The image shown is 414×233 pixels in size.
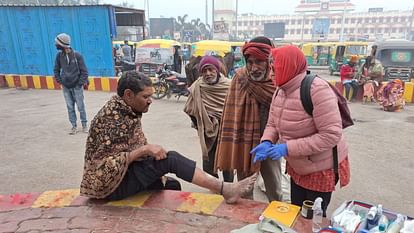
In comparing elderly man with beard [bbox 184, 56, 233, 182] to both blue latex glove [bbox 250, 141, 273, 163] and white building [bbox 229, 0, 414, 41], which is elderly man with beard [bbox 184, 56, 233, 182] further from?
white building [bbox 229, 0, 414, 41]

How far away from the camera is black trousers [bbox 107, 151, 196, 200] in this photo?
220 cm

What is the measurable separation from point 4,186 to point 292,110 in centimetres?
337

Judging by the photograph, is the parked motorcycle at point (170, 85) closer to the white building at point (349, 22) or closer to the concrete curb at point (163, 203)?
the concrete curb at point (163, 203)

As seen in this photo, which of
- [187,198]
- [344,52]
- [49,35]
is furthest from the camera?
[344,52]

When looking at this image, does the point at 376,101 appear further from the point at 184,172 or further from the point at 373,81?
the point at 184,172

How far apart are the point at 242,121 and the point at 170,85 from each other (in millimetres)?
6982

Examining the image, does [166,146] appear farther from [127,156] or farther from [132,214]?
[127,156]

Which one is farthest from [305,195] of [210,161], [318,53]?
[318,53]

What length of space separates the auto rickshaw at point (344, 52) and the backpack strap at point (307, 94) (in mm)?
16777

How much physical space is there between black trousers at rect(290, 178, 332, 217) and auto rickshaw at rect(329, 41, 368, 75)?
16562 millimetres

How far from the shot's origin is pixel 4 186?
3598mm

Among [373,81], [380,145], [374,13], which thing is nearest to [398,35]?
[374,13]

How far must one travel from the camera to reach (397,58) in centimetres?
1379

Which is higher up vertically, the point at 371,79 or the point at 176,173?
the point at 176,173
